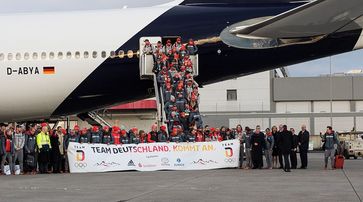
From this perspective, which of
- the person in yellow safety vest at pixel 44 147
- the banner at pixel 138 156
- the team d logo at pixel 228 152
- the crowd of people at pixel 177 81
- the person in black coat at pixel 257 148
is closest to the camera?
the banner at pixel 138 156

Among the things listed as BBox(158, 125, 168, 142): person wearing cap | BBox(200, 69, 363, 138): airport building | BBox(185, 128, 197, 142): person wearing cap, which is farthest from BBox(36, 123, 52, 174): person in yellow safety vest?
BBox(200, 69, 363, 138): airport building

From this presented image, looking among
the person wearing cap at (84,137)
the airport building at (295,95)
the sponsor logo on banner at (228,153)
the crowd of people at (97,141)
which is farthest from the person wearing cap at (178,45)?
the airport building at (295,95)

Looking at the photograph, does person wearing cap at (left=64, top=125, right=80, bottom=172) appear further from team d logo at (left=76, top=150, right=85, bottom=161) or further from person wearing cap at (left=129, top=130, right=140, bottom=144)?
person wearing cap at (left=129, top=130, right=140, bottom=144)

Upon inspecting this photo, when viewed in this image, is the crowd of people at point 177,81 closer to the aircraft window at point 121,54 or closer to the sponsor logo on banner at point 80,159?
the aircraft window at point 121,54

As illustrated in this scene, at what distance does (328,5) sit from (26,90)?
10175 millimetres

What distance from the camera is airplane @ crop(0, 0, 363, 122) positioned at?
19141 millimetres

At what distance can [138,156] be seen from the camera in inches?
709

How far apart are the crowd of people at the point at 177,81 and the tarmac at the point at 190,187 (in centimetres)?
315

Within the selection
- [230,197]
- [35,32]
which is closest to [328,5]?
[230,197]

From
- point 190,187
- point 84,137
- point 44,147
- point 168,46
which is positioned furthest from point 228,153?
point 190,187

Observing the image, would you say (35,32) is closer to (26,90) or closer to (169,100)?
(26,90)

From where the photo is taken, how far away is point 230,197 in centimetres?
1095

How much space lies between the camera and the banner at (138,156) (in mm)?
17984

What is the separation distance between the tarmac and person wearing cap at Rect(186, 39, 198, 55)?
4525 mm
